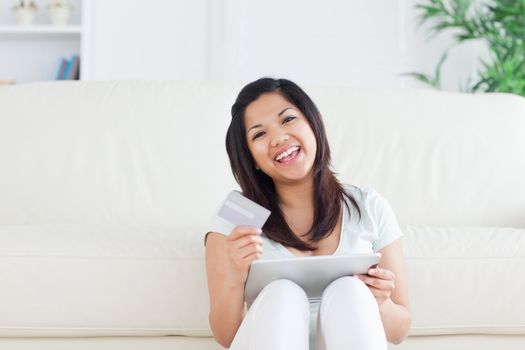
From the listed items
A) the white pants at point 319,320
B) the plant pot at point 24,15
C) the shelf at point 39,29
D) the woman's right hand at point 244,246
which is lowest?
the white pants at point 319,320

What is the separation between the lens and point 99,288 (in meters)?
1.63

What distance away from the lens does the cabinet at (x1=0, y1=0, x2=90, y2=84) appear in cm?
392

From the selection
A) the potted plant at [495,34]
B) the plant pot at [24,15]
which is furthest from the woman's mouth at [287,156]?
the plant pot at [24,15]

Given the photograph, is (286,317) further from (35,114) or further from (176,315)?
(35,114)

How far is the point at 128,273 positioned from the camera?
1.64 m

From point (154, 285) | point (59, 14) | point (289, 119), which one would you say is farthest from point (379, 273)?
point (59, 14)

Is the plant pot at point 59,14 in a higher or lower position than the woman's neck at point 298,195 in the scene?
higher

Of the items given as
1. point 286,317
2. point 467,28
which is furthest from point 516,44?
point 286,317

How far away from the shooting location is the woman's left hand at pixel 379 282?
53.8 inches

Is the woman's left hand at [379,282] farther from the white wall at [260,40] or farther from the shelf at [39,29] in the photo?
the shelf at [39,29]

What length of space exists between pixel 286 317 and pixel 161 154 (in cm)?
107

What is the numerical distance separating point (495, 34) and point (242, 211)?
2.58 m

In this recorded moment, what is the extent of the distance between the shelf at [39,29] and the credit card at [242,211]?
275 centimetres

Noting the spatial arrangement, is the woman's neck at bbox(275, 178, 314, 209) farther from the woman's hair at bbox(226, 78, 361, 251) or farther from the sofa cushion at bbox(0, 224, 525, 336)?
the sofa cushion at bbox(0, 224, 525, 336)
